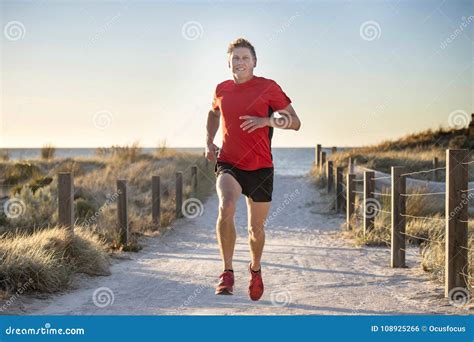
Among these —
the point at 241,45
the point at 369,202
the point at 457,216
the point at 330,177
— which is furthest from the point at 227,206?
the point at 330,177

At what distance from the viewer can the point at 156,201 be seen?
13844mm

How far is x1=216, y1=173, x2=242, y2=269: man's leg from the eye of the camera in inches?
215

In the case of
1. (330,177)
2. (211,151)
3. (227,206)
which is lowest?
(227,206)

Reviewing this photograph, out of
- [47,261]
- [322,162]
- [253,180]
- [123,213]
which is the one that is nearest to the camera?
[253,180]

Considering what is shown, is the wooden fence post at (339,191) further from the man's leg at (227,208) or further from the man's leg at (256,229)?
the man's leg at (227,208)

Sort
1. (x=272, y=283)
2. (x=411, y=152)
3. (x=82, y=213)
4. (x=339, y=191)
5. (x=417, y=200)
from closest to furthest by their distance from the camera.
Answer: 1. (x=272, y=283)
2. (x=417, y=200)
3. (x=82, y=213)
4. (x=339, y=191)
5. (x=411, y=152)

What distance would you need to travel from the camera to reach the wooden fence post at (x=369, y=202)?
37.5 feet

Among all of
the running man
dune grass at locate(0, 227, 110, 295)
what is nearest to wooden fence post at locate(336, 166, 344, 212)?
dune grass at locate(0, 227, 110, 295)

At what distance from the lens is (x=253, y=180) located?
560 cm

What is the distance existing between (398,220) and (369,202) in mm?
2224

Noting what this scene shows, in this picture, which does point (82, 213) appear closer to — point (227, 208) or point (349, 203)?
point (349, 203)

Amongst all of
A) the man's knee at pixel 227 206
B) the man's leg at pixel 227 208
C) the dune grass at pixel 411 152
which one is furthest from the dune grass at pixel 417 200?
the man's knee at pixel 227 206

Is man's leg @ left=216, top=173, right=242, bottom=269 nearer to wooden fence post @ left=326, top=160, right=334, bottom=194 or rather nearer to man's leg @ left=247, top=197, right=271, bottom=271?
man's leg @ left=247, top=197, right=271, bottom=271

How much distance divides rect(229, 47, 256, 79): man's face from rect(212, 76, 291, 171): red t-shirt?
9 cm
